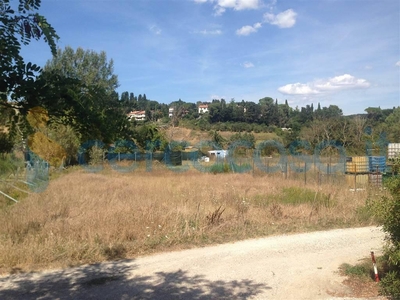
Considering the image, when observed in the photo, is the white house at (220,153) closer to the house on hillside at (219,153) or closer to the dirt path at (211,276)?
the house on hillside at (219,153)

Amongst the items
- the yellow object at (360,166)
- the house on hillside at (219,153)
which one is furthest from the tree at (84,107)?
the house on hillside at (219,153)

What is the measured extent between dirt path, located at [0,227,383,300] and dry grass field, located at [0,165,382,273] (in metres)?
0.43

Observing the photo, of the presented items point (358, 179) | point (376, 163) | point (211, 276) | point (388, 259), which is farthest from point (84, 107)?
point (376, 163)

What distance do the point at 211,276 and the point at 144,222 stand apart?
8.08 ft

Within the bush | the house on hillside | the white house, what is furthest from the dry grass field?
the white house

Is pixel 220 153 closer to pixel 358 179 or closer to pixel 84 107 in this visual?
pixel 358 179

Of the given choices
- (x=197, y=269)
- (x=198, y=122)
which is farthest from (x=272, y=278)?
(x=198, y=122)

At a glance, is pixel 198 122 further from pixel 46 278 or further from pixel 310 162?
pixel 46 278

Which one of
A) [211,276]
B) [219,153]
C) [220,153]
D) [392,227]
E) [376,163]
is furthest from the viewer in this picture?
[220,153]

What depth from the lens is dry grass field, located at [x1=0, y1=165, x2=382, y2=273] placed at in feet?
20.3

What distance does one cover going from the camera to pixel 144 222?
7.52 m

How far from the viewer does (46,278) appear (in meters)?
5.31

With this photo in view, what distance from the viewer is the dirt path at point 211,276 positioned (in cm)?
484

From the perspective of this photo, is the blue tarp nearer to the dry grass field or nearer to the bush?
the dry grass field
